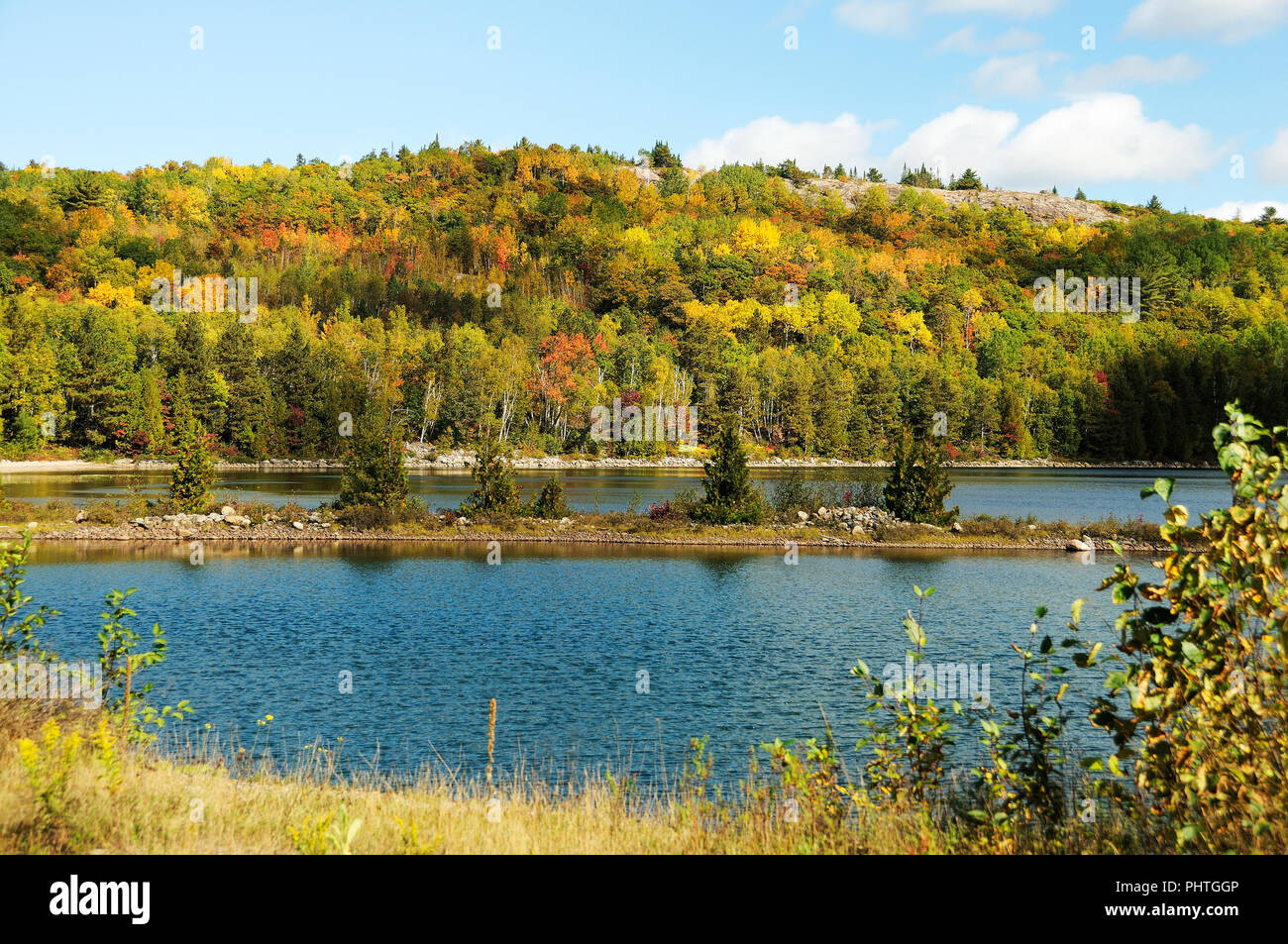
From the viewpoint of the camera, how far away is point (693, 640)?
2494 cm

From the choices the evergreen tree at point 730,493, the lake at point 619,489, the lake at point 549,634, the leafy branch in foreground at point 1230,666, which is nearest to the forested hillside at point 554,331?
the lake at point 619,489

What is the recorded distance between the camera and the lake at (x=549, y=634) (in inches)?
662

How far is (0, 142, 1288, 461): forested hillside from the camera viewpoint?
96.9 meters

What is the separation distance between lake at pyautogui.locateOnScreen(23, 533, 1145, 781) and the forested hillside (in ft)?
175

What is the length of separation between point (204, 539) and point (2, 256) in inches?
4501

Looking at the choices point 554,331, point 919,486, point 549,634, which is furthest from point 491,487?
point 554,331

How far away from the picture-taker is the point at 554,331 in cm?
13188

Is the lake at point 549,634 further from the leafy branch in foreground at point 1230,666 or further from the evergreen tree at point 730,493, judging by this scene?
the leafy branch in foreground at point 1230,666

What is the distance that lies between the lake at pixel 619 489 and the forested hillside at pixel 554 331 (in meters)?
11.6

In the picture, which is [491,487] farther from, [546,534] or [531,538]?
[546,534]

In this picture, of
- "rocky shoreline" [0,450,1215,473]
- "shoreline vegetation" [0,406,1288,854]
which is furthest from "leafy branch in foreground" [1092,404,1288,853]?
"rocky shoreline" [0,450,1215,473]

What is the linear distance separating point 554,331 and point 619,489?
64592mm

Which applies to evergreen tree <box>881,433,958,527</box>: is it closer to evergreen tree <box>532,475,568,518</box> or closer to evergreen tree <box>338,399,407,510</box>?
evergreen tree <box>532,475,568,518</box>

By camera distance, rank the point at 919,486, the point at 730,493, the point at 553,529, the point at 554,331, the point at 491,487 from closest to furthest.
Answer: the point at 553,529
the point at 919,486
the point at 730,493
the point at 491,487
the point at 554,331
